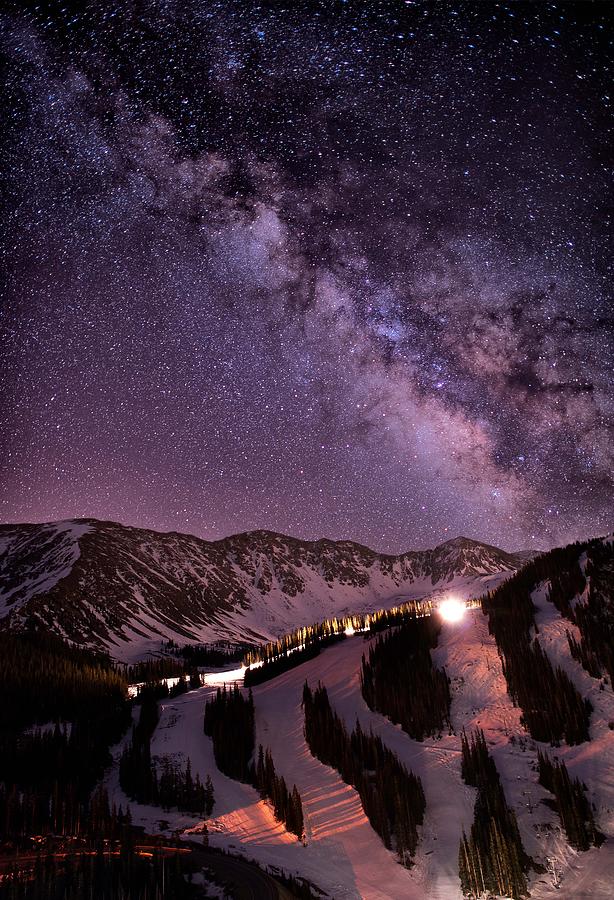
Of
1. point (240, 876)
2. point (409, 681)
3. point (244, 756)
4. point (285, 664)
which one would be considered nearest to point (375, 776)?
point (244, 756)

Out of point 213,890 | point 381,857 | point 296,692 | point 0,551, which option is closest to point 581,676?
point 381,857

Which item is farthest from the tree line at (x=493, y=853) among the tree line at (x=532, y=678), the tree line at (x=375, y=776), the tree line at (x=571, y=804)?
the tree line at (x=532, y=678)

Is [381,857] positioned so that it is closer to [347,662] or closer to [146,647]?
[347,662]

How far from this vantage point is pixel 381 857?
21.8m

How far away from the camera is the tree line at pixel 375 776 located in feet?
75.6

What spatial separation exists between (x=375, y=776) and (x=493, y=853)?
832 centimetres

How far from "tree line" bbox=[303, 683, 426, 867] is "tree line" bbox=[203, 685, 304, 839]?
3.28 metres

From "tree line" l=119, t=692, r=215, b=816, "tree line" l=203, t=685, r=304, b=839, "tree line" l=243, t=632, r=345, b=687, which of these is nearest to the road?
"tree line" l=203, t=685, r=304, b=839

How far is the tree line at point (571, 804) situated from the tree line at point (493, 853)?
2.17 m

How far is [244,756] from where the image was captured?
102 feet

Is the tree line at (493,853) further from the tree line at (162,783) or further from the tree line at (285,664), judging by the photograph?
the tree line at (285,664)

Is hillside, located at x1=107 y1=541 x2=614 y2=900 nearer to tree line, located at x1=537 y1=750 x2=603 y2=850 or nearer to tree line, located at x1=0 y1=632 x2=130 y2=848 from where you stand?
tree line, located at x1=537 y1=750 x2=603 y2=850

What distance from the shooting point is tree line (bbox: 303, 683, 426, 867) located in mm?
23031

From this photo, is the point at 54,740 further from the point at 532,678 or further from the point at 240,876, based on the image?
the point at 532,678
